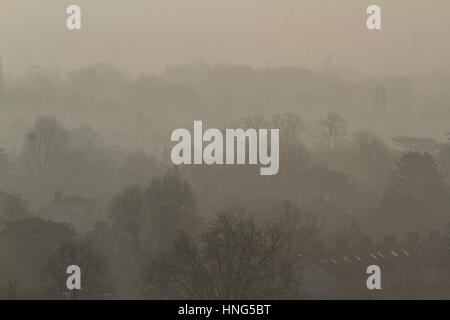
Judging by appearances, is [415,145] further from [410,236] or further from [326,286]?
[326,286]

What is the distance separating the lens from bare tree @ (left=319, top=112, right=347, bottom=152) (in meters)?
41.1

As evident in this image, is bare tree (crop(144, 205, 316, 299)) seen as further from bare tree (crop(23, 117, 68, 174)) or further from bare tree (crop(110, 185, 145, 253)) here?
bare tree (crop(23, 117, 68, 174))

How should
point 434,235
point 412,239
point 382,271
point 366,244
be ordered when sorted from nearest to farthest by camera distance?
point 382,271 < point 366,244 < point 412,239 < point 434,235

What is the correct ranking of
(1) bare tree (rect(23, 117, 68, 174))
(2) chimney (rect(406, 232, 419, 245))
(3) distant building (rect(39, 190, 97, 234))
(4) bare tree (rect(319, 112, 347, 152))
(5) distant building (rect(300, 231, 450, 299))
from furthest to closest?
(4) bare tree (rect(319, 112, 347, 152)) → (1) bare tree (rect(23, 117, 68, 174)) → (3) distant building (rect(39, 190, 97, 234)) → (2) chimney (rect(406, 232, 419, 245)) → (5) distant building (rect(300, 231, 450, 299))

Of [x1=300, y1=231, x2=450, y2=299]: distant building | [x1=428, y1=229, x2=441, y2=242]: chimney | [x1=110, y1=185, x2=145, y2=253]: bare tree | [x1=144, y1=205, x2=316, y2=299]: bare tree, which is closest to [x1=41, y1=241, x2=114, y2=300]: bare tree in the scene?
A: [x1=144, y1=205, x2=316, y2=299]: bare tree

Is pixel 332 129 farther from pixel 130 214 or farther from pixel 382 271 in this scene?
pixel 382 271

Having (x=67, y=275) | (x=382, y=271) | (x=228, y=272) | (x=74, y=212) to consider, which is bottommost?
(x=382, y=271)

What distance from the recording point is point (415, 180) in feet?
105

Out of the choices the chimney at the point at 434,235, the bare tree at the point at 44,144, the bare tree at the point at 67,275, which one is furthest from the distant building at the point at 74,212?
the chimney at the point at 434,235

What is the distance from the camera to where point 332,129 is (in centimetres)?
4319

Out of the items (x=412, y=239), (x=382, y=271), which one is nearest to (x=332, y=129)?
(x=412, y=239)

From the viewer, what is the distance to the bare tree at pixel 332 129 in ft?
135
